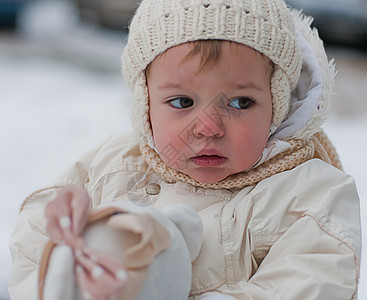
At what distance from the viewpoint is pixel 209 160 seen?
111 cm

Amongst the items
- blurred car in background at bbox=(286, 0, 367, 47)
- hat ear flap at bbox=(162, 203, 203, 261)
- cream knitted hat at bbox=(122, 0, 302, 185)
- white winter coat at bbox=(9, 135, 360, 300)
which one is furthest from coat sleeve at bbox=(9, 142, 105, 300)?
blurred car in background at bbox=(286, 0, 367, 47)

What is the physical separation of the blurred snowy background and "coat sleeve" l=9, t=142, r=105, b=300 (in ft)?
1.25

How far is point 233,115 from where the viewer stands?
3.60ft

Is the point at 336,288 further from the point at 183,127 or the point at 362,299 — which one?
the point at 362,299

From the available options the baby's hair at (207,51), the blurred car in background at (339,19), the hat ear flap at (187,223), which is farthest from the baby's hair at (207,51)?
the blurred car in background at (339,19)

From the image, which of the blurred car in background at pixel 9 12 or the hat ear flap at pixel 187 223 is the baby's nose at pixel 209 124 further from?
the blurred car in background at pixel 9 12

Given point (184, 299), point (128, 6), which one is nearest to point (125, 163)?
point (184, 299)

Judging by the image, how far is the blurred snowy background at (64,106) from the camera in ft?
8.83

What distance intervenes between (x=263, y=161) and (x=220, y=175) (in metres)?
0.11

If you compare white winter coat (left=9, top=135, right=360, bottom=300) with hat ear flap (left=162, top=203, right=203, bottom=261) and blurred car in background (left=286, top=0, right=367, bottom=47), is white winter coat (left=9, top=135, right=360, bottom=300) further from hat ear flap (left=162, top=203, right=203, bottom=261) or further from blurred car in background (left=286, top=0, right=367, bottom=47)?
blurred car in background (left=286, top=0, right=367, bottom=47)

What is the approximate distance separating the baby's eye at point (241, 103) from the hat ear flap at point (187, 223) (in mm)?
250

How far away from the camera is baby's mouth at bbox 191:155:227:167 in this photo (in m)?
1.11

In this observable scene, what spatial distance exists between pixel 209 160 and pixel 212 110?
0.11 metres

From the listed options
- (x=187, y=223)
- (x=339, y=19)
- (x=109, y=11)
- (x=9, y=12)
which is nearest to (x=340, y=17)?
(x=339, y=19)
